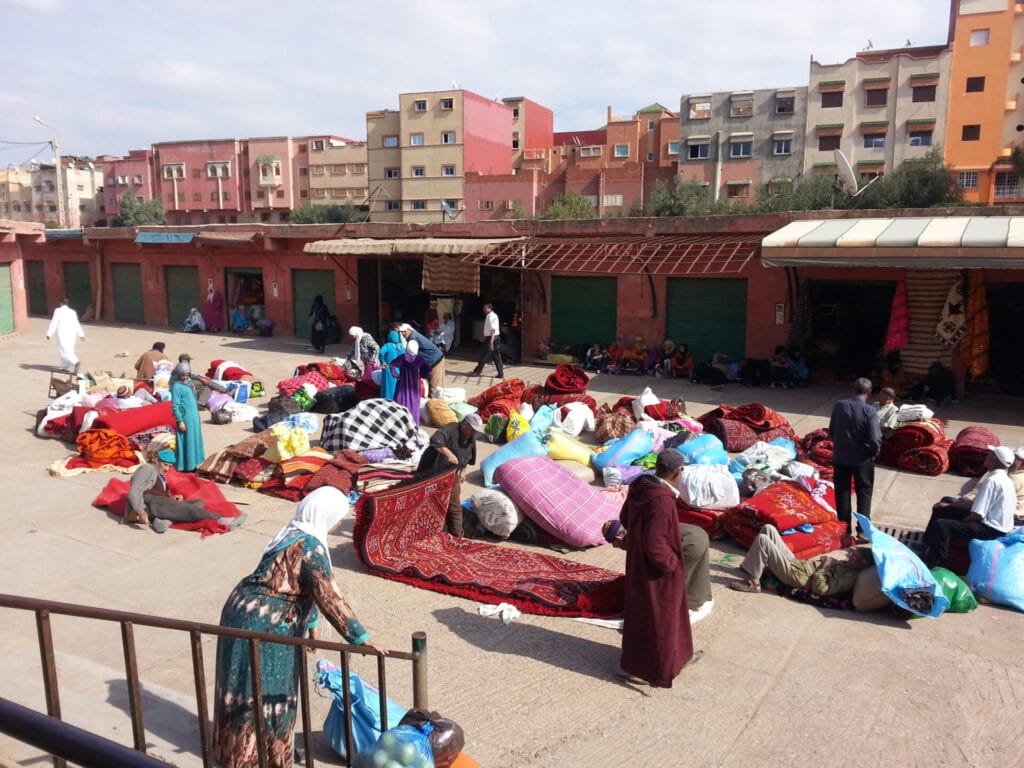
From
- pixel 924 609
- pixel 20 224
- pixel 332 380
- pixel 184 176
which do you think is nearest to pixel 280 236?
pixel 20 224

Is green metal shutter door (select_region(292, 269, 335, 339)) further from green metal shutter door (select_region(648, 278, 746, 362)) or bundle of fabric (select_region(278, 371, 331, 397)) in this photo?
green metal shutter door (select_region(648, 278, 746, 362))

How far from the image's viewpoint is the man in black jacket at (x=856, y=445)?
287 inches

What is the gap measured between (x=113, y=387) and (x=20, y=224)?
11.6 metres

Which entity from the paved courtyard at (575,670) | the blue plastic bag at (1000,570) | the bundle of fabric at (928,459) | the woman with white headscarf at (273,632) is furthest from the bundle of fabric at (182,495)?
the bundle of fabric at (928,459)

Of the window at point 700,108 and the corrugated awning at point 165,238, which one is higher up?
the window at point 700,108

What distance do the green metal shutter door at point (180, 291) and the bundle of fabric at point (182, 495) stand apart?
56.2 feet

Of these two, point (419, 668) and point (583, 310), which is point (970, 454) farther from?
point (583, 310)

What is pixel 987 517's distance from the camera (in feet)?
20.4

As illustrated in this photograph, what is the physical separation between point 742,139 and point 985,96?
14889mm

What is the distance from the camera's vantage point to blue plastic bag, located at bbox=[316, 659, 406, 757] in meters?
3.98

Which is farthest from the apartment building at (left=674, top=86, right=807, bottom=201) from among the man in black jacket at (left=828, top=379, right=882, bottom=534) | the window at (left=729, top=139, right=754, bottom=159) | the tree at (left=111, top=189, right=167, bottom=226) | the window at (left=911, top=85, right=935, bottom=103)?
the man in black jacket at (left=828, top=379, right=882, bottom=534)

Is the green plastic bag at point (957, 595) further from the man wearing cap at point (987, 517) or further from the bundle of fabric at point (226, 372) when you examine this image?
the bundle of fabric at point (226, 372)

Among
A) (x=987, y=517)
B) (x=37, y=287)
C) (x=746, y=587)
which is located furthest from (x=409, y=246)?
(x=37, y=287)

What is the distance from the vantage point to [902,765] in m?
4.11
